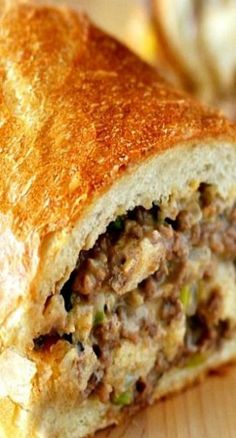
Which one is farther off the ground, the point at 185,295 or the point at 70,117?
the point at 70,117

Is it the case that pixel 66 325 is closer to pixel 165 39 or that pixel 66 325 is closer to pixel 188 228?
pixel 188 228

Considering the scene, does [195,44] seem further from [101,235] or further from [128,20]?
[101,235]

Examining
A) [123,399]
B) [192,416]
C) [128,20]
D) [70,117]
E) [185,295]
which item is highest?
[128,20]

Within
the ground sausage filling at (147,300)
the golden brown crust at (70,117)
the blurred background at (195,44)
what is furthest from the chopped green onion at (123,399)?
the blurred background at (195,44)

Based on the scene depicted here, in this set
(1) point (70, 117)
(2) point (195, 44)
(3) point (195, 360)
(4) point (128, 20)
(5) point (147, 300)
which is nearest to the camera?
(1) point (70, 117)

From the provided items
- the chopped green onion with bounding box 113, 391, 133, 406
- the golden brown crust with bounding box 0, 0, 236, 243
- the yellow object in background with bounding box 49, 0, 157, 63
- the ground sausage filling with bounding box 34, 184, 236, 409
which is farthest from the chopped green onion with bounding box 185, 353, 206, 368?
the yellow object in background with bounding box 49, 0, 157, 63

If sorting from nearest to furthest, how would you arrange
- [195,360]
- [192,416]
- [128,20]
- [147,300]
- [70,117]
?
1. [70,117]
2. [147,300]
3. [192,416]
4. [195,360]
5. [128,20]

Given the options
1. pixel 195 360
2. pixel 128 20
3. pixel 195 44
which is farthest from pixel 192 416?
pixel 128 20

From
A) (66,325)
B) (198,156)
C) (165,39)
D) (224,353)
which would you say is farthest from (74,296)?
(165,39)
